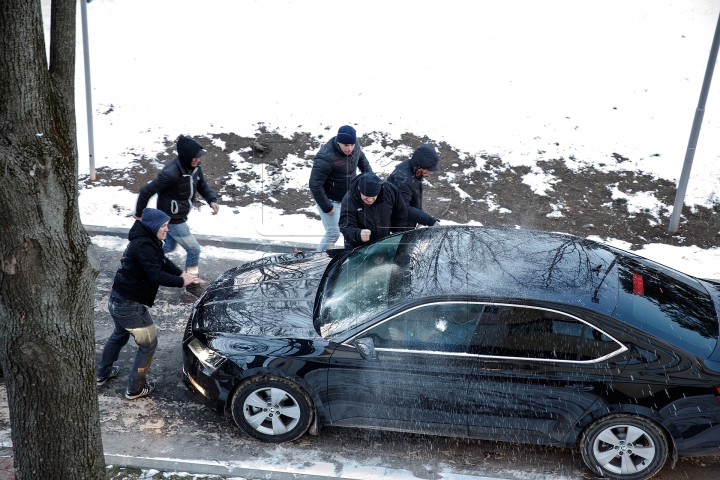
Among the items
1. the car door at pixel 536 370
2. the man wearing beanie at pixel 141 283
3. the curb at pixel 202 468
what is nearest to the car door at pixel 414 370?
the car door at pixel 536 370

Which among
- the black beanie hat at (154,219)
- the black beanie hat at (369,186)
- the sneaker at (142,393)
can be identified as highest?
the black beanie hat at (369,186)

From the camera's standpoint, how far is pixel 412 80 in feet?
41.8

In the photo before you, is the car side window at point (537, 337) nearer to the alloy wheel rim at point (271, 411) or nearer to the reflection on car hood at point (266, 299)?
the reflection on car hood at point (266, 299)

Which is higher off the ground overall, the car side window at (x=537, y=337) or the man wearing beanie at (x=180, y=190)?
the man wearing beanie at (x=180, y=190)

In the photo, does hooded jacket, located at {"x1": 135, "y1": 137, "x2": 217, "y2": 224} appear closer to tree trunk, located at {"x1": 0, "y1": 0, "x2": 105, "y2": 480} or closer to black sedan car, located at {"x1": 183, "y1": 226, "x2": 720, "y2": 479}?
black sedan car, located at {"x1": 183, "y1": 226, "x2": 720, "y2": 479}

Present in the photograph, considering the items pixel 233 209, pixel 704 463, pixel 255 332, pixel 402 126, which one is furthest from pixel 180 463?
pixel 402 126

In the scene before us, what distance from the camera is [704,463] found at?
4.99 meters

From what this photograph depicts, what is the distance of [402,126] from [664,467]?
25.8ft

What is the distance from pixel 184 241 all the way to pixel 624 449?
15.9 ft

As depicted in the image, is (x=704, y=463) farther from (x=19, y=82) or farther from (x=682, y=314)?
(x=19, y=82)

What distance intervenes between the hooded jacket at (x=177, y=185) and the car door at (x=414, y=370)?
3007 mm

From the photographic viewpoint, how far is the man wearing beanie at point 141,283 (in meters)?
5.32

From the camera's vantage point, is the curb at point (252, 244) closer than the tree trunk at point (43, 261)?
No

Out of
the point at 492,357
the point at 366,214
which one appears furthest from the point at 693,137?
the point at 492,357
